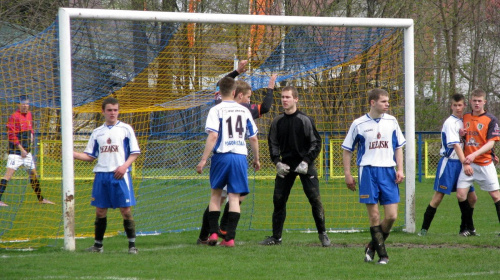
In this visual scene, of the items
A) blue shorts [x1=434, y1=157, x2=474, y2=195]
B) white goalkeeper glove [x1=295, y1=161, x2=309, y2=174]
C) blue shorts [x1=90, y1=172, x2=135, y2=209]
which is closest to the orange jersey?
blue shorts [x1=434, y1=157, x2=474, y2=195]

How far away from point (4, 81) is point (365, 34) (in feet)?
15.6

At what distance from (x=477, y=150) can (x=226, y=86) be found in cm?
323

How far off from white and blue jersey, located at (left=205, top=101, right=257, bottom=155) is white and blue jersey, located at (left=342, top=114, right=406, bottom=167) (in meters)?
1.36

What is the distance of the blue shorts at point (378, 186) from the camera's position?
6.32 metres

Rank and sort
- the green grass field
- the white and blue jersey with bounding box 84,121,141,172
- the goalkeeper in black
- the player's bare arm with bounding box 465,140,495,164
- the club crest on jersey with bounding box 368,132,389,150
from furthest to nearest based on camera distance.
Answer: the player's bare arm with bounding box 465,140,495,164, the goalkeeper in black, the white and blue jersey with bounding box 84,121,141,172, the club crest on jersey with bounding box 368,132,389,150, the green grass field

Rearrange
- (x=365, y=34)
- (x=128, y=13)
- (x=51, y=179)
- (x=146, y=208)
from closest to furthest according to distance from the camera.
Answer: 1. (x=128, y=13)
2. (x=365, y=34)
3. (x=146, y=208)
4. (x=51, y=179)

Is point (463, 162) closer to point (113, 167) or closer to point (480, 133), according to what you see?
point (480, 133)

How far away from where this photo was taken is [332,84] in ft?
36.5

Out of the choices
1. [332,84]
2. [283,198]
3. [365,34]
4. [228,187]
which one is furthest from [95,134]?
[332,84]

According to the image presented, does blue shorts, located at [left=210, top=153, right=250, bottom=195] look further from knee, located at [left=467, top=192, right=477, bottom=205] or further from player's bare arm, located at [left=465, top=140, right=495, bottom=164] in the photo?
knee, located at [left=467, top=192, right=477, bottom=205]

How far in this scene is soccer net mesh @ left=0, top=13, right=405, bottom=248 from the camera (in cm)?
823

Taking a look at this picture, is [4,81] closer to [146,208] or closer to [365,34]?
[146,208]

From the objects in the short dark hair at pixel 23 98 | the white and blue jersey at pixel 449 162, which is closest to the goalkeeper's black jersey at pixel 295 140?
the white and blue jersey at pixel 449 162

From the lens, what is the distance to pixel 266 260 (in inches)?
257
